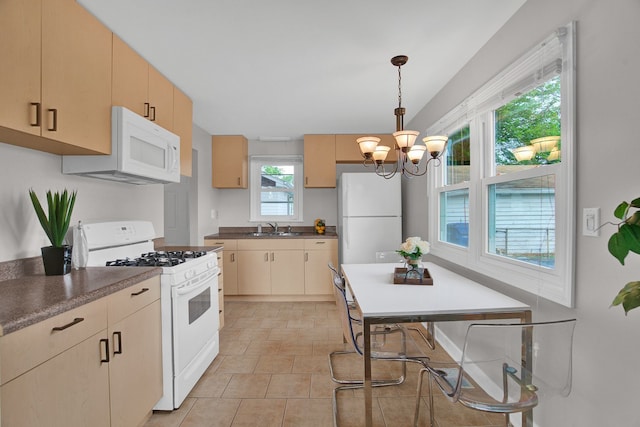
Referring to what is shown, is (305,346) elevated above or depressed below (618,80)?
below

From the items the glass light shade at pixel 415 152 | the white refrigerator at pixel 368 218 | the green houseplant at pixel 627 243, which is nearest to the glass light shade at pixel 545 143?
the glass light shade at pixel 415 152

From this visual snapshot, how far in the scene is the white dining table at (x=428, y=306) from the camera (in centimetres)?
158

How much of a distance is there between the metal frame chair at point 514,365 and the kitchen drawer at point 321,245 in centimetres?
286

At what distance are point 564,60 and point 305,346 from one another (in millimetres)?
2699

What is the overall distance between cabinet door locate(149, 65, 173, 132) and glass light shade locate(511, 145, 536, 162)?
249 cm

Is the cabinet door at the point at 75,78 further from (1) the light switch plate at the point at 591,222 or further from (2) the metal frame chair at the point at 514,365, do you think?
(1) the light switch plate at the point at 591,222

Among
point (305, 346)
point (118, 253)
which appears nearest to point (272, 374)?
point (305, 346)

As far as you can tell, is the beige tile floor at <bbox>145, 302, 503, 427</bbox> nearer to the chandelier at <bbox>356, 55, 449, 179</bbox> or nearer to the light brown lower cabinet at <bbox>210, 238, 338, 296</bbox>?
the light brown lower cabinet at <bbox>210, 238, 338, 296</bbox>

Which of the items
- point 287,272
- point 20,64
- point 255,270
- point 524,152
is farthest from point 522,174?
point 255,270

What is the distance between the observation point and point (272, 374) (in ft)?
7.97

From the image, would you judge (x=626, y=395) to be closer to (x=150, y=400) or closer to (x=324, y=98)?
(x=150, y=400)

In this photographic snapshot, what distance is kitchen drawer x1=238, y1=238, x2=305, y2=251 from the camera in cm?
424

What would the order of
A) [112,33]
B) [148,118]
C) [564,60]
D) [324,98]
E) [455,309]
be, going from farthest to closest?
[324,98] → [148,118] → [112,33] → [455,309] → [564,60]

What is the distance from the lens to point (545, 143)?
1.70 m
